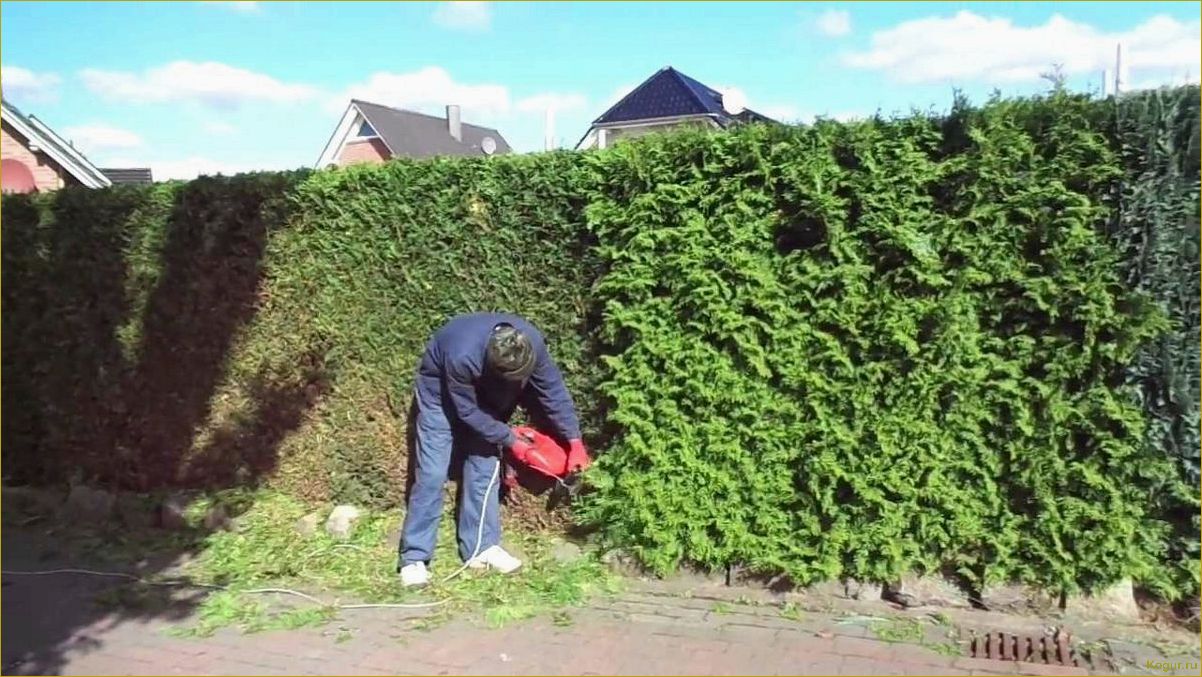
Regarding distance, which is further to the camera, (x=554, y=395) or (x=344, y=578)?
(x=344, y=578)

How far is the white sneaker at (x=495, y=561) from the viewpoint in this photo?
543cm

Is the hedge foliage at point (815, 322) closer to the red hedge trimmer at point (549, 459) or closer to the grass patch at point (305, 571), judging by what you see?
the red hedge trimmer at point (549, 459)

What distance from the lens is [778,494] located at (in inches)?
194

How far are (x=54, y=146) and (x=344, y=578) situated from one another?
66.6 ft

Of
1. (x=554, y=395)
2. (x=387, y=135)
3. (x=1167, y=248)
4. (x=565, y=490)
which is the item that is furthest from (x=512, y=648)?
(x=387, y=135)

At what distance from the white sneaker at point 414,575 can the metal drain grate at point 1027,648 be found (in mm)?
2894

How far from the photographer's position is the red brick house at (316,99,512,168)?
109 feet

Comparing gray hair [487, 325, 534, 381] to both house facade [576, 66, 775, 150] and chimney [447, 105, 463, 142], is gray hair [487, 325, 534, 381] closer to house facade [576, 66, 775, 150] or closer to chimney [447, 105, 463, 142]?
house facade [576, 66, 775, 150]

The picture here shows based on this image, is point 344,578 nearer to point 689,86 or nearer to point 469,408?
point 469,408

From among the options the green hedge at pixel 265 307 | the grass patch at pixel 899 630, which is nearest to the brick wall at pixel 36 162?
the green hedge at pixel 265 307

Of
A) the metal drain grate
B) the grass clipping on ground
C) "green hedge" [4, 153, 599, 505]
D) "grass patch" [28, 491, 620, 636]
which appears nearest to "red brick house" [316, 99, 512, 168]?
"green hedge" [4, 153, 599, 505]

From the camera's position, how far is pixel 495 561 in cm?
545

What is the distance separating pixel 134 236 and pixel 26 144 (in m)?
18.1

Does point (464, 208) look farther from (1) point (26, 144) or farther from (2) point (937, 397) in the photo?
(1) point (26, 144)
